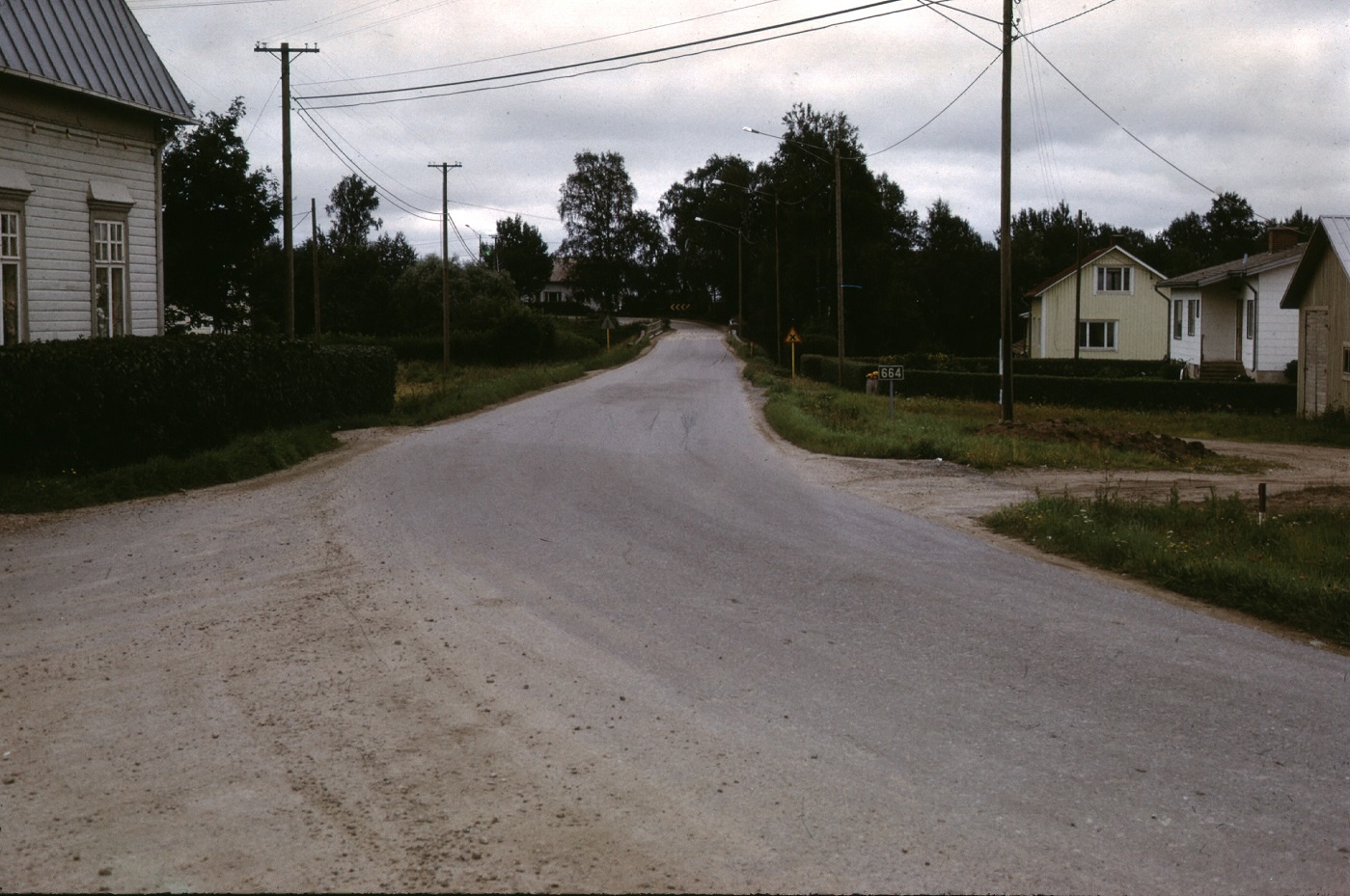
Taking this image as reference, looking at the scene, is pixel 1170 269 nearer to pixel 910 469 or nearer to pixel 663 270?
pixel 663 270

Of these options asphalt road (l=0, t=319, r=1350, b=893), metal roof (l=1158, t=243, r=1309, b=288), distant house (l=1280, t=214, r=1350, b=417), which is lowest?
asphalt road (l=0, t=319, r=1350, b=893)

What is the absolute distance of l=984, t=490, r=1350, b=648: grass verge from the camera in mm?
9758

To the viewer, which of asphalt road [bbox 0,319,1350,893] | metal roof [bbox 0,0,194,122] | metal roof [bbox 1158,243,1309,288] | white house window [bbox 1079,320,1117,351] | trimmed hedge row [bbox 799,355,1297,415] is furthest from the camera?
white house window [bbox 1079,320,1117,351]

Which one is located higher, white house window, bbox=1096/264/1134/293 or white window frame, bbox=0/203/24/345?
white house window, bbox=1096/264/1134/293

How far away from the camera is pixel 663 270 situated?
135 metres

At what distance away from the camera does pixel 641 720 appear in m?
6.83

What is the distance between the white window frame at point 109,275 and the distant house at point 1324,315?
25637mm

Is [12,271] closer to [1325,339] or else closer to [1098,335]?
[1325,339]

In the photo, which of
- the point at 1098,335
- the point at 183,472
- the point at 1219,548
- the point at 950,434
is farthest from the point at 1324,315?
the point at 1098,335

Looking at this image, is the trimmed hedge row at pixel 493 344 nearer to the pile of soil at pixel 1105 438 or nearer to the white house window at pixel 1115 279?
the white house window at pixel 1115 279

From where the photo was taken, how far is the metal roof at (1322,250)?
29219 mm

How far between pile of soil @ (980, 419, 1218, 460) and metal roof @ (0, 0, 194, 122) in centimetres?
1710

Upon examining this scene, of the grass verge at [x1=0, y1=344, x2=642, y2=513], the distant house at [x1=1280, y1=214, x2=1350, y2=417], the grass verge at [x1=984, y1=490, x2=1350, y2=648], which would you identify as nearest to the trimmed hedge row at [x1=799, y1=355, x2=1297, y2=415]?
the distant house at [x1=1280, y1=214, x2=1350, y2=417]

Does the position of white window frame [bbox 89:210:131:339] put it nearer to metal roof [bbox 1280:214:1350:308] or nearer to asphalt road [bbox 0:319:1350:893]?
asphalt road [bbox 0:319:1350:893]
